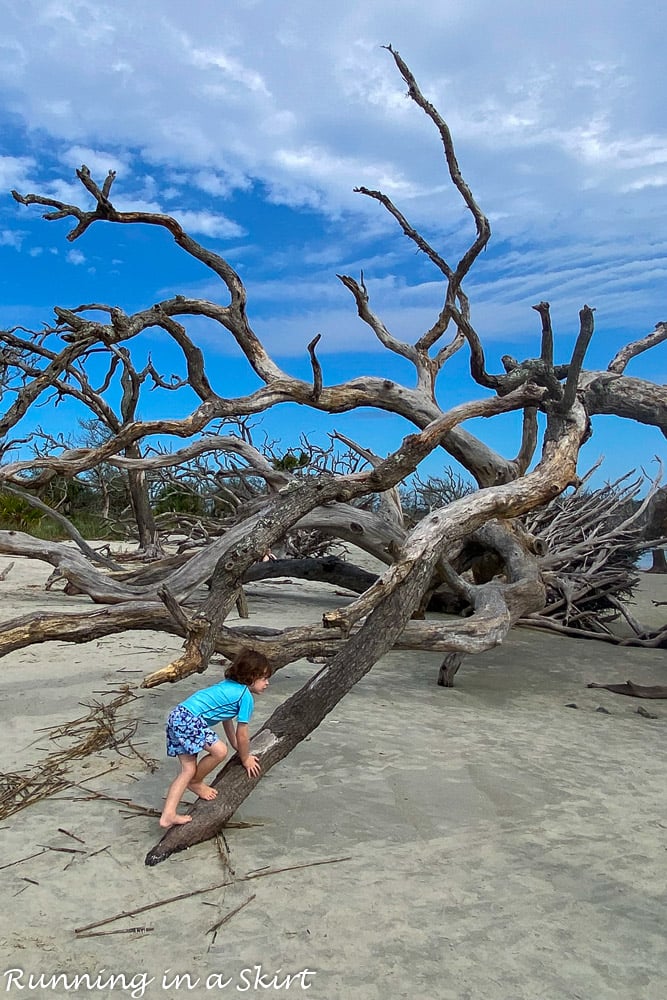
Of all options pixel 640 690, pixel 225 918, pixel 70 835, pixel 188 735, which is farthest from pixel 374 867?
Answer: pixel 640 690

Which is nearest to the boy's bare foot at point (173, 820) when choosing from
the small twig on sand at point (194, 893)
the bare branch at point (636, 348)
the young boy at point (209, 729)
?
the young boy at point (209, 729)

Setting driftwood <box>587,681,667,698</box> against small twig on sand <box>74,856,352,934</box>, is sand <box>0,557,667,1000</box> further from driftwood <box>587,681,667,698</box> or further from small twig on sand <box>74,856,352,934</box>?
driftwood <box>587,681,667,698</box>

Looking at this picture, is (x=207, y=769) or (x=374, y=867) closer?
(x=374, y=867)

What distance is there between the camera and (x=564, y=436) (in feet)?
17.2

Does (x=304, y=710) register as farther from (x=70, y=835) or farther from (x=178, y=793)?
(x=70, y=835)

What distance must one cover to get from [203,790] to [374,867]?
28.3 inches

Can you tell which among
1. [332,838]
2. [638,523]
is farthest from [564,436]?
[638,523]

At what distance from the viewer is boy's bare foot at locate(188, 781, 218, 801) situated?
9.93ft

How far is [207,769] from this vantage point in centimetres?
310

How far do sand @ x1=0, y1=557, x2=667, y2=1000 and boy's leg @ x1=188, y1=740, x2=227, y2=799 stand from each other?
0.20m

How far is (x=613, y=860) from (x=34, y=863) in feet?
6.85

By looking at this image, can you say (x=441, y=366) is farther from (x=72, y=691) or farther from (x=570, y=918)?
(x=570, y=918)

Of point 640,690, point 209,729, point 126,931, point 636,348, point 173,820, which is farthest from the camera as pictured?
point 636,348

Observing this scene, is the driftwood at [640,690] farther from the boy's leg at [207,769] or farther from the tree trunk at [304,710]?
the boy's leg at [207,769]
